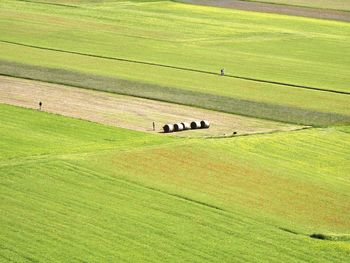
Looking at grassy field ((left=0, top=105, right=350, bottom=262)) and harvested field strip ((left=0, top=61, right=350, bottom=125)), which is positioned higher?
harvested field strip ((left=0, top=61, right=350, bottom=125))

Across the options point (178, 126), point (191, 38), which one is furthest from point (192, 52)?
point (178, 126)

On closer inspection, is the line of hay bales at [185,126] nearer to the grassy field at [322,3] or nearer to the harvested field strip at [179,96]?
the harvested field strip at [179,96]

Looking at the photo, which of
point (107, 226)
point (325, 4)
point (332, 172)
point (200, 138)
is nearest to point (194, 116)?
point (200, 138)

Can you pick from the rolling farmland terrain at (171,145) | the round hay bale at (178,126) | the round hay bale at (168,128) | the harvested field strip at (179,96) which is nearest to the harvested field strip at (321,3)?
the rolling farmland terrain at (171,145)

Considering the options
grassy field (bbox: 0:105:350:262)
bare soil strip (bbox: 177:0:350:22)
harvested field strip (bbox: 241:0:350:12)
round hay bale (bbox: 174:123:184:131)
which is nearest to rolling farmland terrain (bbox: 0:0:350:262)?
grassy field (bbox: 0:105:350:262)

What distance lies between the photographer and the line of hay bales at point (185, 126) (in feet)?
219

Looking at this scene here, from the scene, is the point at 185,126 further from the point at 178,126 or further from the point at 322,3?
the point at 322,3

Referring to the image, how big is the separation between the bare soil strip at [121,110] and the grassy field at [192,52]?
206 centimetres

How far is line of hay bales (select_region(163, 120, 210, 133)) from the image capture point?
66750 millimetres

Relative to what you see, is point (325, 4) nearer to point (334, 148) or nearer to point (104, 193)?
point (334, 148)

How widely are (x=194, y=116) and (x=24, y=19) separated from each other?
51755 mm

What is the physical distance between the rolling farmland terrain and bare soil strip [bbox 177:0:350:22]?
17.0 m

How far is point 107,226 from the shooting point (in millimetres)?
45969

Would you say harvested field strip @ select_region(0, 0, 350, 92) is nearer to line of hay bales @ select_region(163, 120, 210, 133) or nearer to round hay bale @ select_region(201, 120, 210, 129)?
round hay bale @ select_region(201, 120, 210, 129)
